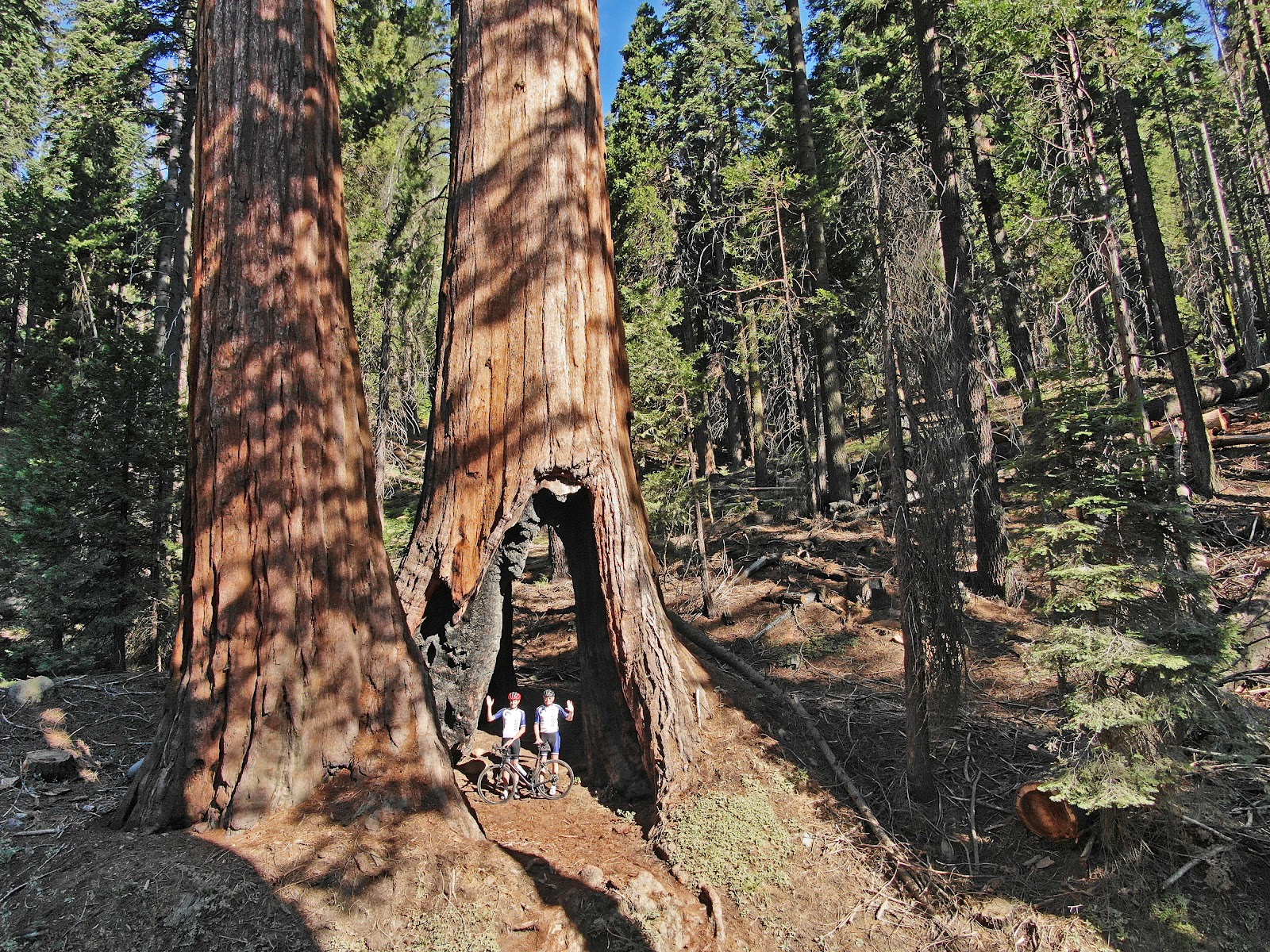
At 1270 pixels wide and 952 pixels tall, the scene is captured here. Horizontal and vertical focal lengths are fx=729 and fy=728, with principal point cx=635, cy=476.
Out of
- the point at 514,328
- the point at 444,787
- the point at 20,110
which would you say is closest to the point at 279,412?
the point at 514,328

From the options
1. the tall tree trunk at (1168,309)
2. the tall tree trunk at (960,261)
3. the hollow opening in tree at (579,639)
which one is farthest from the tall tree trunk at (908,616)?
the tall tree trunk at (1168,309)

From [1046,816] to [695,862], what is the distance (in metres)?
2.37

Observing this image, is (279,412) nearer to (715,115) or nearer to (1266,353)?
(715,115)

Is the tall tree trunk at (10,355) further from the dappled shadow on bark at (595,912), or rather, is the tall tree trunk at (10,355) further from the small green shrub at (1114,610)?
the small green shrub at (1114,610)

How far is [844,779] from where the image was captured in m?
5.51

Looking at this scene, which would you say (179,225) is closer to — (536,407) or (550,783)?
(536,407)

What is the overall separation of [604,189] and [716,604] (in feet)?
24.1

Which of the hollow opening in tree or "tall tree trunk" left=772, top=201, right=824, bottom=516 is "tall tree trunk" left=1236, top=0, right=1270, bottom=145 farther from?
the hollow opening in tree

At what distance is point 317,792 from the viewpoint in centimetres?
425

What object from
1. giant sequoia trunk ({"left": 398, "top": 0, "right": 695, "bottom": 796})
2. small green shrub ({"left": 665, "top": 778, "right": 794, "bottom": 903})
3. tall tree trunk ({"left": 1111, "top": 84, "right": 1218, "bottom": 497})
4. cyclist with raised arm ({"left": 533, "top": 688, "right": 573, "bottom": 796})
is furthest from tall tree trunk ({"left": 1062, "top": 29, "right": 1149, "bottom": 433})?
cyclist with raised arm ({"left": 533, "top": 688, "right": 573, "bottom": 796})

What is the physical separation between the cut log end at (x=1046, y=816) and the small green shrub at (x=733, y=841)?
1.62 metres

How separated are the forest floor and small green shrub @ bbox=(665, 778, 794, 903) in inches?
0.5

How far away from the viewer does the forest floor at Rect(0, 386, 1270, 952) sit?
3.60 metres

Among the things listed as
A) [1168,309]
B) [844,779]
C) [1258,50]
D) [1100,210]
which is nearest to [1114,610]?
[844,779]
